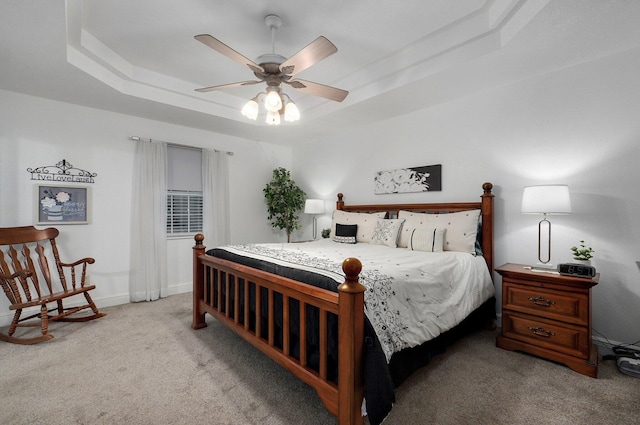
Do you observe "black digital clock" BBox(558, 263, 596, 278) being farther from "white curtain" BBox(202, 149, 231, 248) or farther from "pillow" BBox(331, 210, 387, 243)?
"white curtain" BBox(202, 149, 231, 248)

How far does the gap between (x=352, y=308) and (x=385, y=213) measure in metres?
2.56

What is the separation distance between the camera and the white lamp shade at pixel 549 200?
227 centimetres

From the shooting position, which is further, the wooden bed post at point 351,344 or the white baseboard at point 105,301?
the white baseboard at point 105,301

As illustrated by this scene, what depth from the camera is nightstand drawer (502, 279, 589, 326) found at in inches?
81.7

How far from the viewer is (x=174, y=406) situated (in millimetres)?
1725

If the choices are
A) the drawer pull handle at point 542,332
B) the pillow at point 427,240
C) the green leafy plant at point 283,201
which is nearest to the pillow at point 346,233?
the pillow at point 427,240

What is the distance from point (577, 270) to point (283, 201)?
3789 mm

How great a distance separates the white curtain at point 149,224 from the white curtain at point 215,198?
1.89ft

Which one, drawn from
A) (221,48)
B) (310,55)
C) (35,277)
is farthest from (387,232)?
(35,277)

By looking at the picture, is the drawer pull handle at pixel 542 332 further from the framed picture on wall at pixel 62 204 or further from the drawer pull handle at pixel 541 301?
the framed picture on wall at pixel 62 204

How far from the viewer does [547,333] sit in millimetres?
2217

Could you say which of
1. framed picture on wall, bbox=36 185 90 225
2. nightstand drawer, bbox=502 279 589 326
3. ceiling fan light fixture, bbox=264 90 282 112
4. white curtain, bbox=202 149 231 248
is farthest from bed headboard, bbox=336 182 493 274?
framed picture on wall, bbox=36 185 90 225

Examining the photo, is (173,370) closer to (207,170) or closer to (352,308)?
(352,308)

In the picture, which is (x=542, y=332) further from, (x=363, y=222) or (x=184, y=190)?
(x=184, y=190)
